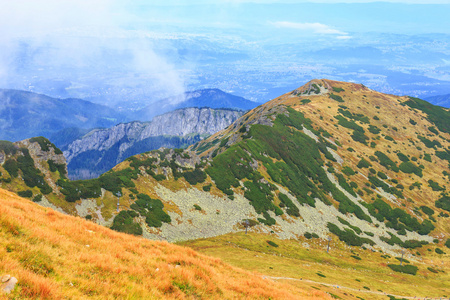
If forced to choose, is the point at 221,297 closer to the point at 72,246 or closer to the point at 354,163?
the point at 72,246

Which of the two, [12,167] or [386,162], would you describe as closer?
[12,167]

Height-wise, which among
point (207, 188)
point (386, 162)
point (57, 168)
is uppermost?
point (386, 162)

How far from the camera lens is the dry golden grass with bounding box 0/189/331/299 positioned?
9992 mm

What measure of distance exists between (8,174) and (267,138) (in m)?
93.2

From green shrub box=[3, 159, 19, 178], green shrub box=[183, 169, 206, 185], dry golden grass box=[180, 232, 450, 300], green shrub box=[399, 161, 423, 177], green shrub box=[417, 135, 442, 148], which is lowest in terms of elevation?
dry golden grass box=[180, 232, 450, 300]

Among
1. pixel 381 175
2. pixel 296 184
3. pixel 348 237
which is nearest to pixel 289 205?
pixel 296 184

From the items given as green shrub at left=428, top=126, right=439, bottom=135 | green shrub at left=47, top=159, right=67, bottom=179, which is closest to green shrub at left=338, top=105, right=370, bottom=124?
green shrub at left=428, top=126, right=439, bottom=135

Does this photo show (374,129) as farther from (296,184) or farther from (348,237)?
(348,237)

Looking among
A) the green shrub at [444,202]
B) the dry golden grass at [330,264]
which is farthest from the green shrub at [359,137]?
the dry golden grass at [330,264]

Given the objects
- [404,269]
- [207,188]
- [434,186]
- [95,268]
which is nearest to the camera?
[95,268]

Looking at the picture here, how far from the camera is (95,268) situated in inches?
498

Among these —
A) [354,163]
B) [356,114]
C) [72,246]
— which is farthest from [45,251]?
[356,114]

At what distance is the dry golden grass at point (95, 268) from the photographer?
9.99m

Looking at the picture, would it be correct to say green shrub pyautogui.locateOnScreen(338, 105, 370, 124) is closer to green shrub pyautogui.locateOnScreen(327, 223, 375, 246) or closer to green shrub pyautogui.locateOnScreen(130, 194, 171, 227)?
green shrub pyautogui.locateOnScreen(327, 223, 375, 246)
